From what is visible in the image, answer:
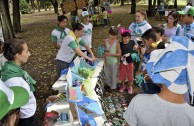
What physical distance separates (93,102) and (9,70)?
1.20 metres

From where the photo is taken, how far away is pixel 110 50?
4945 millimetres

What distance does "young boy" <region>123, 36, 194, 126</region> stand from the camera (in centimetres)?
155

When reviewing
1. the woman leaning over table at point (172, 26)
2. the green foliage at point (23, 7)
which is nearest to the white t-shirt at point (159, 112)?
the woman leaning over table at point (172, 26)

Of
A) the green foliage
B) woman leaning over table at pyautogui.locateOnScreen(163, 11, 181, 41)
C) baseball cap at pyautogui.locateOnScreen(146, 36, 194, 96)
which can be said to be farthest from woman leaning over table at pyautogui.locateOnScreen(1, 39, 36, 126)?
the green foliage

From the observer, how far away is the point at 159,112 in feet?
5.25

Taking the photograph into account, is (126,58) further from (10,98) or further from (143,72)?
(10,98)

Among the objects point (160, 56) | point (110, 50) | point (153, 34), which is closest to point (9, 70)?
point (160, 56)

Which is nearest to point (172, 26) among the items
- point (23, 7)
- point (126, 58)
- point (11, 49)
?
point (126, 58)

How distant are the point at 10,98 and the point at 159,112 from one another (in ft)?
3.13

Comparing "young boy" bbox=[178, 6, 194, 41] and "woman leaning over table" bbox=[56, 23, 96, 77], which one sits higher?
"young boy" bbox=[178, 6, 194, 41]

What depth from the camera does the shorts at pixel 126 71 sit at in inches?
200

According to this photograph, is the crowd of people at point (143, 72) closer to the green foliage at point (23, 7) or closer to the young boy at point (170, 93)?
the young boy at point (170, 93)

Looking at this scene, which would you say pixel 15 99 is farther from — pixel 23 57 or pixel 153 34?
pixel 153 34

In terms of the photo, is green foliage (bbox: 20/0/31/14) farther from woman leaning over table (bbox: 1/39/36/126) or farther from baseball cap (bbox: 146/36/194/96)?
baseball cap (bbox: 146/36/194/96)
